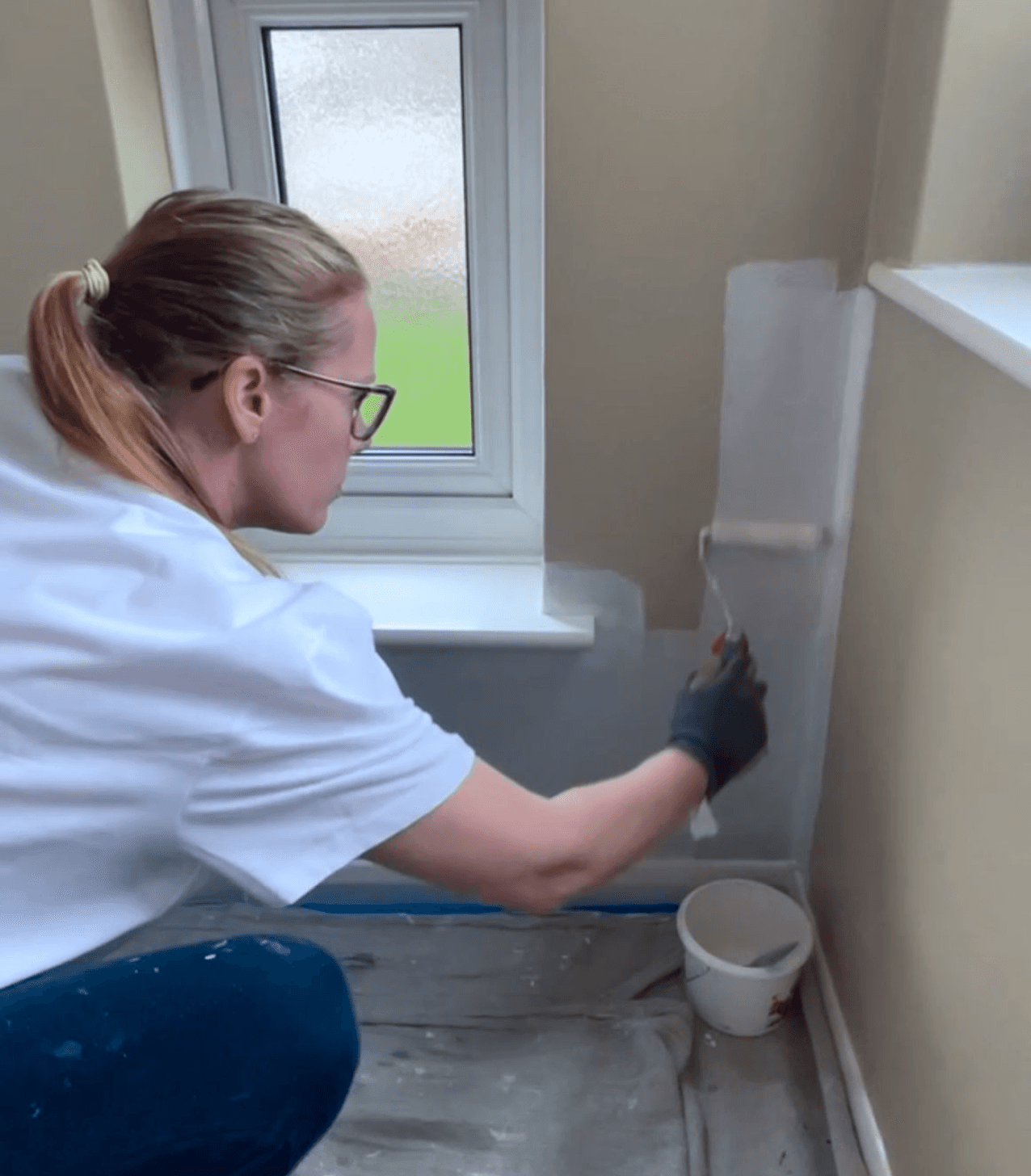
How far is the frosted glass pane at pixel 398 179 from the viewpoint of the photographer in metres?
1.39

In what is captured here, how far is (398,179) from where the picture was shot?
146 cm

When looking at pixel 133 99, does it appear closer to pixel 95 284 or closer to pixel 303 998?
pixel 95 284

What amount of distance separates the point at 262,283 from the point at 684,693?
0.60m

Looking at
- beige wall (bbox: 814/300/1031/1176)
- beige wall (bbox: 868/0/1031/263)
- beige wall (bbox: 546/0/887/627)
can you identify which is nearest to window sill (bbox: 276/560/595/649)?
beige wall (bbox: 546/0/887/627)

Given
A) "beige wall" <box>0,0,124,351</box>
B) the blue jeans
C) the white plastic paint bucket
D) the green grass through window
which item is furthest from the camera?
the green grass through window

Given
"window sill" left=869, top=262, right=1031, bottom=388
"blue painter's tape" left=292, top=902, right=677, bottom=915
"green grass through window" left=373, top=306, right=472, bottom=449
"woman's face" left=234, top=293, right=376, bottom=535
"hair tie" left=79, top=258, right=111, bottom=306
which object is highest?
"hair tie" left=79, top=258, right=111, bottom=306

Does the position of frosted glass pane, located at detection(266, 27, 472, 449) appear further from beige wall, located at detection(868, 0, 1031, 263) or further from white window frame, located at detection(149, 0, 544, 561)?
beige wall, located at detection(868, 0, 1031, 263)

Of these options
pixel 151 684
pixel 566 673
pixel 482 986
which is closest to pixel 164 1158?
pixel 151 684

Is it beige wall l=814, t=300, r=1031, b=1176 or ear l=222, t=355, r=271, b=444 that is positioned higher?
ear l=222, t=355, r=271, b=444

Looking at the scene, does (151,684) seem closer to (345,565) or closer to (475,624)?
(475,624)

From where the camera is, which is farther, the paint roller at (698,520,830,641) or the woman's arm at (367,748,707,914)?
the paint roller at (698,520,830,641)

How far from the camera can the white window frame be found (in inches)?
52.5

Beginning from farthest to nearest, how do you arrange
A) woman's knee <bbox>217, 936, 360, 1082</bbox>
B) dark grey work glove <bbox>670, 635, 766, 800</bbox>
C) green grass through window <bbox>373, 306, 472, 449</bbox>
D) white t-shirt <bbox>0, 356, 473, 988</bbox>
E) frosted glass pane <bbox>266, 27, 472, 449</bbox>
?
green grass through window <bbox>373, 306, 472, 449</bbox>
frosted glass pane <bbox>266, 27, 472, 449</bbox>
dark grey work glove <bbox>670, 635, 766, 800</bbox>
woman's knee <bbox>217, 936, 360, 1082</bbox>
white t-shirt <bbox>0, 356, 473, 988</bbox>

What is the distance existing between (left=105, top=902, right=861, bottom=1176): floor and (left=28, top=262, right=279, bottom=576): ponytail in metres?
0.60
